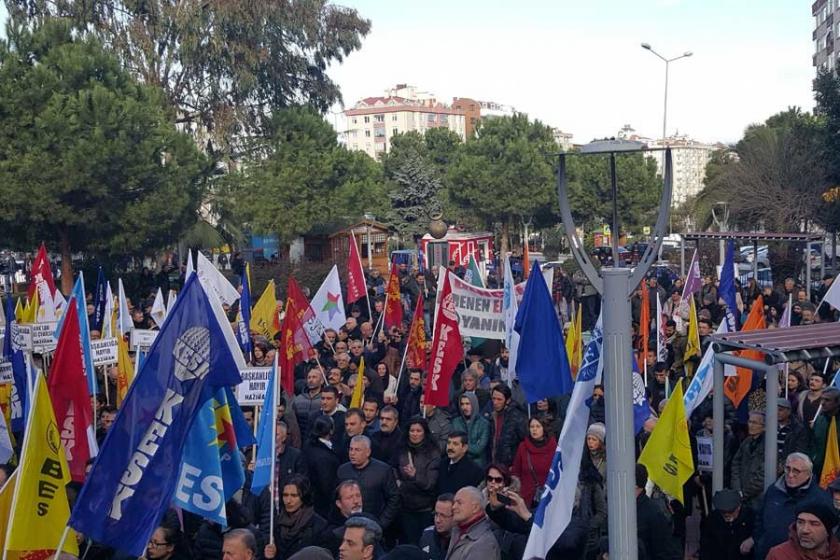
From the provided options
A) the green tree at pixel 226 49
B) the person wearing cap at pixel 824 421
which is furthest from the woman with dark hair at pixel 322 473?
the green tree at pixel 226 49

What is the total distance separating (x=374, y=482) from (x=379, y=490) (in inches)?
2.6

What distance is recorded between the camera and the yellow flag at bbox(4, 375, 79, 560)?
5723 millimetres

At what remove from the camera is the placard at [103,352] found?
10.7 m

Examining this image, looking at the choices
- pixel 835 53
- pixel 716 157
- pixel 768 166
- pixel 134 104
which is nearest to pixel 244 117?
pixel 134 104

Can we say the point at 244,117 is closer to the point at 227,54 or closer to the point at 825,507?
the point at 227,54

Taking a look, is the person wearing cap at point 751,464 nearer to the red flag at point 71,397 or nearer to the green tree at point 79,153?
the red flag at point 71,397

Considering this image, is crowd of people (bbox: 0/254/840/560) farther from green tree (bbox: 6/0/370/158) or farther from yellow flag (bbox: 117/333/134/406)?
green tree (bbox: 6/0/370/158)

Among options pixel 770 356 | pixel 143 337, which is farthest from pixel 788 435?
pixel 143 337

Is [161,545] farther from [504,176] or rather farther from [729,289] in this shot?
[504,176]

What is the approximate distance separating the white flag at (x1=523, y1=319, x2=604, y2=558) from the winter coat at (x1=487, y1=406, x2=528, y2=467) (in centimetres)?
290

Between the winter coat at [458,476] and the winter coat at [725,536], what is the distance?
1613mm

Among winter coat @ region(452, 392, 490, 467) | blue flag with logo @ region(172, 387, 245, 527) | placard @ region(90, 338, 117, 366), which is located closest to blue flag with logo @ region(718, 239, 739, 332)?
winter coat @ region(452, 392, 490, 467)

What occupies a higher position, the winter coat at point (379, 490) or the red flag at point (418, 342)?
the red flag at point (418, 342)

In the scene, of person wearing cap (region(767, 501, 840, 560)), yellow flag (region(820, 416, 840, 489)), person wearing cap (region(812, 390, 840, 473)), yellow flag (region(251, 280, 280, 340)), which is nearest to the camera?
person wearing cap (region(767, 501, 840, 560))
